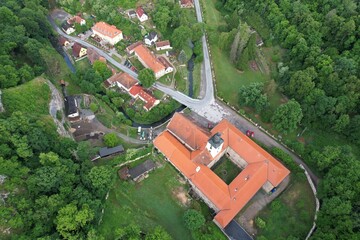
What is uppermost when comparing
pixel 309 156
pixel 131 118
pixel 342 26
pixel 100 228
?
pixel 342 26

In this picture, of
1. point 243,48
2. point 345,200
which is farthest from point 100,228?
point 243,48

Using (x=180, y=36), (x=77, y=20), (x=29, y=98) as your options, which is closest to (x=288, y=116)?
(x=180, y=36)

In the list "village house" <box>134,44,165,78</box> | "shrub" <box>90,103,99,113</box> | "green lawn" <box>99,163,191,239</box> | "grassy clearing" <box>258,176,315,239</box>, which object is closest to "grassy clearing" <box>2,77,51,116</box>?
"shrub" <box>90,103,99,113</box>

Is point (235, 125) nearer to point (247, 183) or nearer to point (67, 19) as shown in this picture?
point (247, 183)

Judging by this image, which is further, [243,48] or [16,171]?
[243,48]

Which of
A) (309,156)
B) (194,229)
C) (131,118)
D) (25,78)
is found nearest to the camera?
(194,229)

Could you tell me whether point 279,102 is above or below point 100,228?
above

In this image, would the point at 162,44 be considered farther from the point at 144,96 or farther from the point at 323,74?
the point at 323,74
